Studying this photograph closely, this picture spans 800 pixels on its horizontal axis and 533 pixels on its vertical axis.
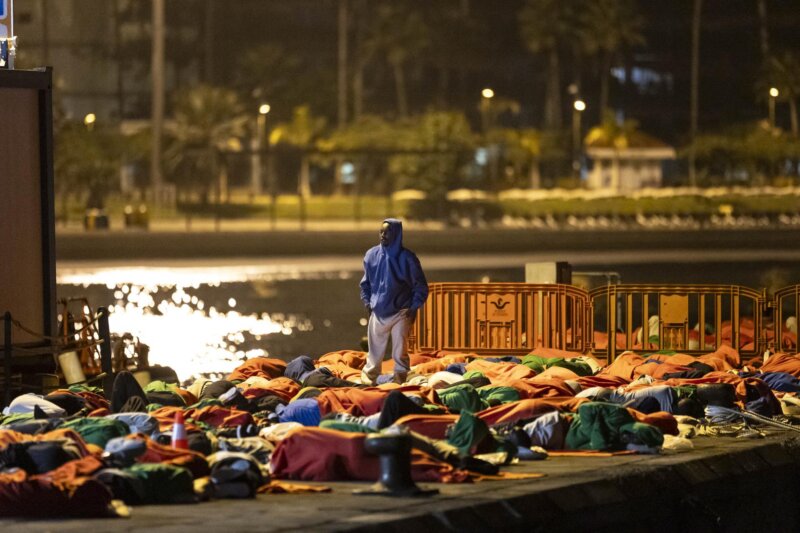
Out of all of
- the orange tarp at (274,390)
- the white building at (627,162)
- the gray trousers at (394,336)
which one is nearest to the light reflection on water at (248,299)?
the gray trousers at (394,336)

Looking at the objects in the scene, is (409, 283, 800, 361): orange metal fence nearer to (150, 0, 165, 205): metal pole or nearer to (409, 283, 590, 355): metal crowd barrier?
(409, 283, 590, 355): metal crowd barrier

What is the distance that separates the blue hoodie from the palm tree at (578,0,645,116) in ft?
284

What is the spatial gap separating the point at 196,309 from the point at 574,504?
89.5 ft

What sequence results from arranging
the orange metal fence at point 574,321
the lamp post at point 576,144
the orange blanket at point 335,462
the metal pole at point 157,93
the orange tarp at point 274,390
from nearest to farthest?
the orange blanket at point 335,462 < the orange tarp at point 274,390 < the orange metal fence at point 574,321 < the metal pole at point 157,93 < the lamp post at point 576,144

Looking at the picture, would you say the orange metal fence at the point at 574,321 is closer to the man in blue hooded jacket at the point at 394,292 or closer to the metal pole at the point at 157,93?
the man in blue hooded jacket at the point at 394,292

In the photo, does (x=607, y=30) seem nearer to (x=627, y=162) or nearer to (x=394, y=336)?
(x=627, y=162)

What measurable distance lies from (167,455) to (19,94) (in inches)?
212

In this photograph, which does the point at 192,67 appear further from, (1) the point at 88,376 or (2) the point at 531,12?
(1) the point at 88,376

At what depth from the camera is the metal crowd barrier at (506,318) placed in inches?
745

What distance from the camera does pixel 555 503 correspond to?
9.70m

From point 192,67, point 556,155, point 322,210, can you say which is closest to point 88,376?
point 322,210

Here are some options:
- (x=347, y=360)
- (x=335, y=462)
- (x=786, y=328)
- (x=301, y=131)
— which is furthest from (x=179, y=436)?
(x=301, y=131)

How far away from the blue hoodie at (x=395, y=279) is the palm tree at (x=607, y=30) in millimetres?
86597

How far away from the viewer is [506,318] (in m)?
19.1
